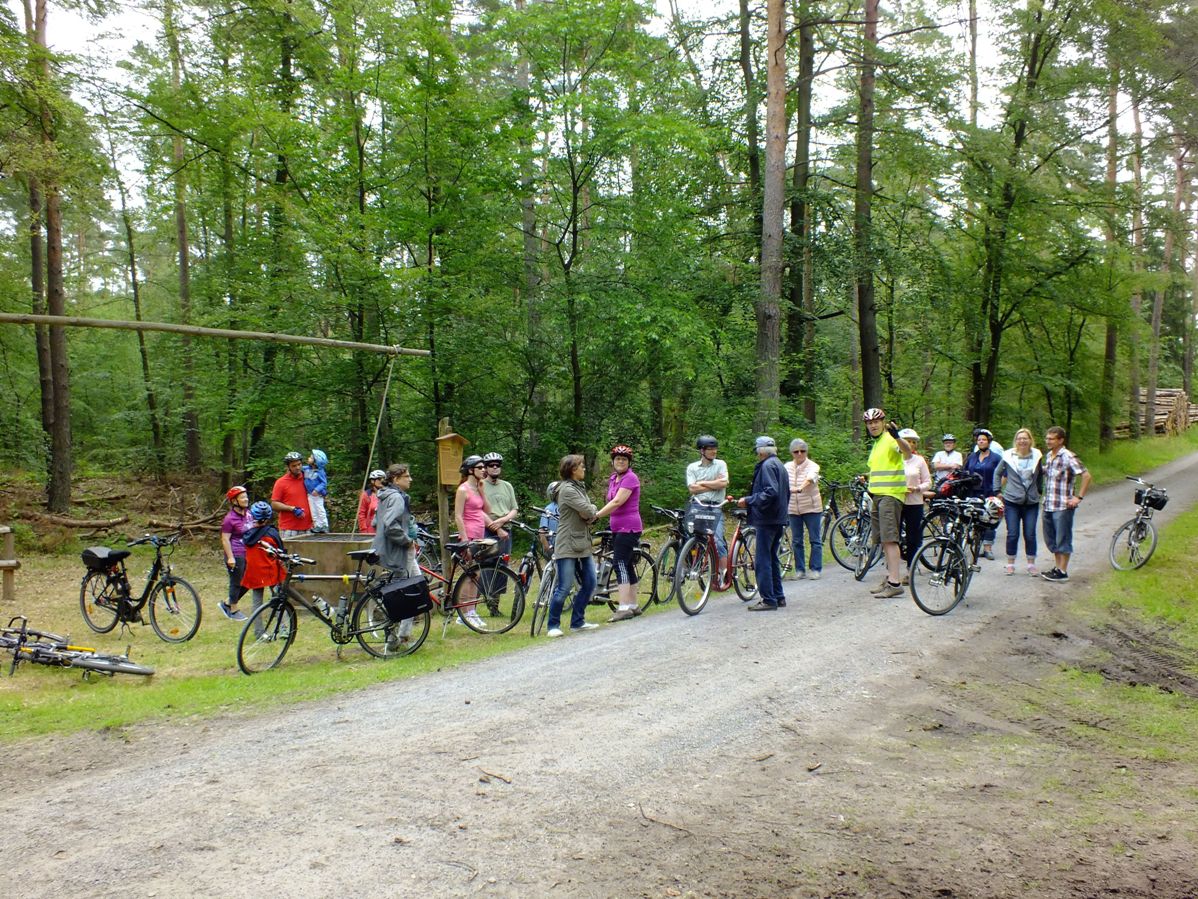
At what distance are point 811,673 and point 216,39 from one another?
17101 millimetres

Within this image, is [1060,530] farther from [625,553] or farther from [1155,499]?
[625,553]

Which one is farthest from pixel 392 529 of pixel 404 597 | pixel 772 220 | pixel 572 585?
pixel 772 220

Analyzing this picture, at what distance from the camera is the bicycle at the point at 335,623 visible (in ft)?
22.6

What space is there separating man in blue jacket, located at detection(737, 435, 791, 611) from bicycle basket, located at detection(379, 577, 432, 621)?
345cm

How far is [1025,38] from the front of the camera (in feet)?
67.3

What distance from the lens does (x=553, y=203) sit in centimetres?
1511

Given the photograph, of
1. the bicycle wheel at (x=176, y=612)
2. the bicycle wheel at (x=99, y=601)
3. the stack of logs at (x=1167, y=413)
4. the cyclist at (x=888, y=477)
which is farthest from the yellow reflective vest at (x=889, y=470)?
the stack of logs at (x=1167, y=413)

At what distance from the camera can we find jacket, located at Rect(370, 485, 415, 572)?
738cm

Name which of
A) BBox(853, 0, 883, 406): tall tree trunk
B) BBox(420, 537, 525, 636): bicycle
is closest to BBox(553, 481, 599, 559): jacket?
BBox(420, 537, 525, 636): bicycle

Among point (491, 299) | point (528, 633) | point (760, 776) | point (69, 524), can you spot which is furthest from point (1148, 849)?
point (69, 524)

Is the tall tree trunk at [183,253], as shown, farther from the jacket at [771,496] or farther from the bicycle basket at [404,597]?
the jacket at [771,496]

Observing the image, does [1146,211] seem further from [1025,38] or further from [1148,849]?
[1148,849]

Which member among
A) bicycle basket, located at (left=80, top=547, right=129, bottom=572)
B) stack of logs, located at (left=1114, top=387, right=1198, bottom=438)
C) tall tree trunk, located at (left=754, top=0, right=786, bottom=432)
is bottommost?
bicycle basket, located at (left=80, top=547, right=129, bottom=572)

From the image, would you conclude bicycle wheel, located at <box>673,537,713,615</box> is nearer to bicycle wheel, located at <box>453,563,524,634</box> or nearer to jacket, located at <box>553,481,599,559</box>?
jacket, located at <box>553,481,599,559</box>
